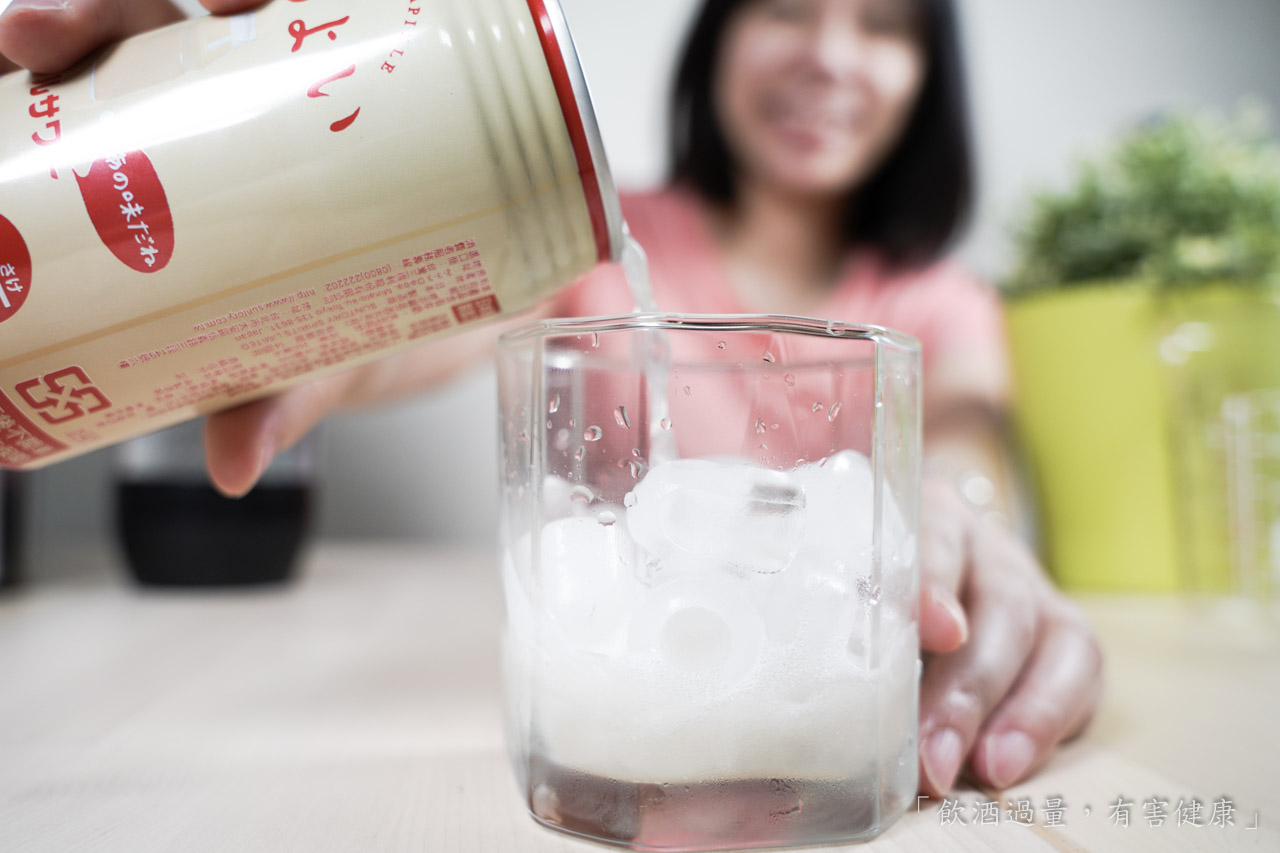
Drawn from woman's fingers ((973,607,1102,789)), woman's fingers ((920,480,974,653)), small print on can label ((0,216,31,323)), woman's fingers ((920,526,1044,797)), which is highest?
small print on can label ((0,216,31,323))

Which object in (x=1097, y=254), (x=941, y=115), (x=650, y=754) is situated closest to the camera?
(x=650, y=754)

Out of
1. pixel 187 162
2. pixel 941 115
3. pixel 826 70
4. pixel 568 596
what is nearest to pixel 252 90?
pixel 187 162

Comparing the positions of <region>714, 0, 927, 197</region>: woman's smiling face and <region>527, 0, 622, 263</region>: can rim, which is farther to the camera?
<region>714, 0, 927, 197</region>: woman's smiling face

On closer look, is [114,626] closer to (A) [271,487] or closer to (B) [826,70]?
(A) [271,487]

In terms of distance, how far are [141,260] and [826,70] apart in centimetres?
85

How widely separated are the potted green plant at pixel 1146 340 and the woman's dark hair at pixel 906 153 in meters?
0.19

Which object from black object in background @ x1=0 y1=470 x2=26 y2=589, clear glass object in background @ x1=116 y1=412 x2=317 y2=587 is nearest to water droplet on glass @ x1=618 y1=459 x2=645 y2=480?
clear glass object in background @ x1=116 y1=412 x2=317 y2=587

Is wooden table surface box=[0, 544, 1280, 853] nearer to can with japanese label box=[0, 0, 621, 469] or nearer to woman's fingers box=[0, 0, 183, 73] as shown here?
can with japanese label box=[0, 0, 621, 469]

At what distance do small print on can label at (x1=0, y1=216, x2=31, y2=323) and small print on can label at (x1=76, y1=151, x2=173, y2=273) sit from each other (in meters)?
0.03

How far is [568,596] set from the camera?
27cm

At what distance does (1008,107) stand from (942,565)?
1.05 m

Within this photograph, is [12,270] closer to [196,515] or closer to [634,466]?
[634,466]

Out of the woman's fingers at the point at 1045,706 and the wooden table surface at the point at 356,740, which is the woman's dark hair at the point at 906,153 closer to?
the wooden table surface at the point at 356,740

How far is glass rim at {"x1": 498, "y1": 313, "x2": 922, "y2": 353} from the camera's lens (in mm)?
256
